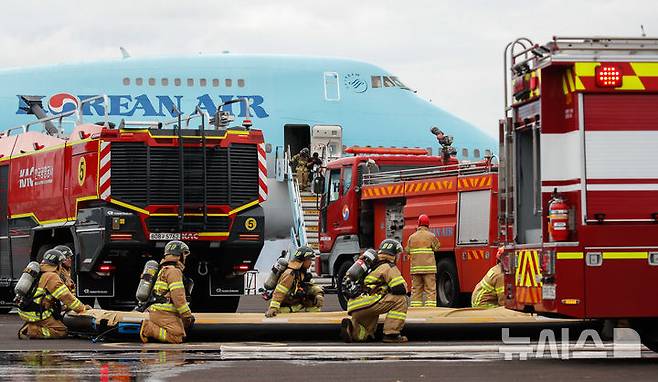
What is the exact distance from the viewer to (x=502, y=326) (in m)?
→ 17.9

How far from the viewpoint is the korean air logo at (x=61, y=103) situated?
43.0m

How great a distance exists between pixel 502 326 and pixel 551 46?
4.92 meters

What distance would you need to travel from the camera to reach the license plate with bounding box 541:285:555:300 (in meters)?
13.9

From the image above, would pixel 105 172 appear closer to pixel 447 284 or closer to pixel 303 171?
pixel 447 284

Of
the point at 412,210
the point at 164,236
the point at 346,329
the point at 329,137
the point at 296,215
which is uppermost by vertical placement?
the point at 329,137

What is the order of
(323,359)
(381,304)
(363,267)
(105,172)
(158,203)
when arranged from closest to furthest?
(323,359) < (381,304) < (363,267) < (105,172) < (158,203)

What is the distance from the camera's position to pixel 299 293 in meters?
20.1

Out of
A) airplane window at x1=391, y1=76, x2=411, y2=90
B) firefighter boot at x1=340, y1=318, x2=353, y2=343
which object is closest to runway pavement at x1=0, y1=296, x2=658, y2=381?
firefighter boot at x1=340, y1=318, x2=353, y2=343

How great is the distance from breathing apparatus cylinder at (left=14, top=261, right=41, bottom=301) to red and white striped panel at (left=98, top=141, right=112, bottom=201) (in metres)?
2.83

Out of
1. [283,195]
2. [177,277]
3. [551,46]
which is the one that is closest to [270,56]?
[283,195]

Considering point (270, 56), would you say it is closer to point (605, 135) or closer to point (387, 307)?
point (387, 307)

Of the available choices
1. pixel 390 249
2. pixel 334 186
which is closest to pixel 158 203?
pixel 390 249

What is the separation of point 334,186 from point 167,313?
1091 centimetres

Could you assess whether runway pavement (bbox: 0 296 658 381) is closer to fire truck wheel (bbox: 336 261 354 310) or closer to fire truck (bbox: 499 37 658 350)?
fire truck (bbox: 499 37 658 350)
